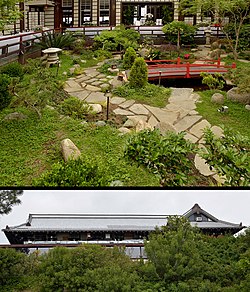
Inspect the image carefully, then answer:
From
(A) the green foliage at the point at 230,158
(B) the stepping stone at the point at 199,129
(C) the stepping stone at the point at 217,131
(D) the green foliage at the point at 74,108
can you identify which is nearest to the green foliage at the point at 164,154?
(A) the green foliage at the point at 230,158

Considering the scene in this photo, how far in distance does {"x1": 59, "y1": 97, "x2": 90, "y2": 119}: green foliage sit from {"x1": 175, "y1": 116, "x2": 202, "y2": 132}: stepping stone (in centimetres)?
92

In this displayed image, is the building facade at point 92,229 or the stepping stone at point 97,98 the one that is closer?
the building facade at point 92,229

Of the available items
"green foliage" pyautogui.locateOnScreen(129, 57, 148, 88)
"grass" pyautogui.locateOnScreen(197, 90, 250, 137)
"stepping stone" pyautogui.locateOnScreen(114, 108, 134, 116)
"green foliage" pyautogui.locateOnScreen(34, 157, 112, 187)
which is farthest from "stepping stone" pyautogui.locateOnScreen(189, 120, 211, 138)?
"green foliage" pyautogui.locateOnScreen(34, 157, 112, 187)

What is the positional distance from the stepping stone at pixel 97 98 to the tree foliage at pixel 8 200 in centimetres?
246

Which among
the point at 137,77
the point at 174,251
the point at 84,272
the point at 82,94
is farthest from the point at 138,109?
the point at 84,272

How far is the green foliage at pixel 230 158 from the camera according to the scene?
8.74ft

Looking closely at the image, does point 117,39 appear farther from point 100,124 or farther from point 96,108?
point 100,124

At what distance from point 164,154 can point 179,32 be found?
6.02 metres

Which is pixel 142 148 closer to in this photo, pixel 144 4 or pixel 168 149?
pixel 168 149

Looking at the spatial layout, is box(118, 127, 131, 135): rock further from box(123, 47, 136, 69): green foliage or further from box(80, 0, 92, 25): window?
box(80, 0, 92, 25): window

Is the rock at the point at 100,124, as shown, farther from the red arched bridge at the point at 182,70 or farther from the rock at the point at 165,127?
the red arched bridge at the point at 182,70

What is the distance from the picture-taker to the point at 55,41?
7.54 m

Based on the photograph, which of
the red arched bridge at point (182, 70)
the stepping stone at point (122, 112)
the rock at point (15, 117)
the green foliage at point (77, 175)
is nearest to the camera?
the green foliage at point (77, 175)

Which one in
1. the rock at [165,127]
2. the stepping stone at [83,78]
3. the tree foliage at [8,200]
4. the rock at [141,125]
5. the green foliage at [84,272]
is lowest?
the green foliage at [84,272]
